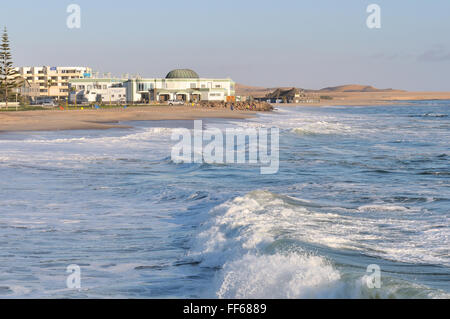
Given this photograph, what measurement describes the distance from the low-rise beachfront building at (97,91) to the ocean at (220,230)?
9022 centimetres

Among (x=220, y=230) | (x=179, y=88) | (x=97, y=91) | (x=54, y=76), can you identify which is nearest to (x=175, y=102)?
(x=179, y=88)

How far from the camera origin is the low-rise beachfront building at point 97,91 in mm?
110750

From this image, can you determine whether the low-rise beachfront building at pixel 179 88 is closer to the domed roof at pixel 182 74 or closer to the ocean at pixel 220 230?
the domed roof at pixel 182 74

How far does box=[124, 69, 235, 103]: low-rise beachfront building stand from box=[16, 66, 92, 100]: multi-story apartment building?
5209 centimetres

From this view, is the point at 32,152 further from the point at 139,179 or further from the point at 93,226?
the point at 93,226

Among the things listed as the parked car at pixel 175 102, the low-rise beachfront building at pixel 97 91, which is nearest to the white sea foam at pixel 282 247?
the parked car at pixel 175 102

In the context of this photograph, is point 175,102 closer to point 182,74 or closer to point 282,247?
point 182,74

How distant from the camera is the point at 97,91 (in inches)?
4437

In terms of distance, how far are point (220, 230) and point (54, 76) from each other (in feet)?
526

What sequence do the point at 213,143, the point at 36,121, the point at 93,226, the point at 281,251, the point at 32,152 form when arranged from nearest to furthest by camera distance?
the point at 281,251, the point at 93,226, the point at 32,152, the point at 213,143, the point at 36,121

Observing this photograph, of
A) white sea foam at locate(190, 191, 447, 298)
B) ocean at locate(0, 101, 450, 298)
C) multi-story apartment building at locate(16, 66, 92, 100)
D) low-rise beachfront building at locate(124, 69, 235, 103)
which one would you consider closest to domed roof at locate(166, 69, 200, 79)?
low-rise beachfront building at locate(124, 69, 235, 103)
